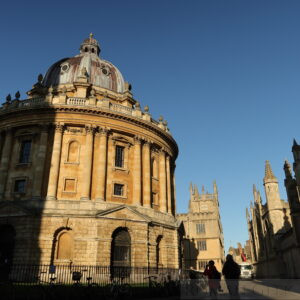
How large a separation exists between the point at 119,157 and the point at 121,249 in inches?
354

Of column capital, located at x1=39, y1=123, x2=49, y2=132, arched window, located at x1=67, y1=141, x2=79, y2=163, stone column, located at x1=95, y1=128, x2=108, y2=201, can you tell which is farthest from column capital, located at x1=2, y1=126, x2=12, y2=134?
stone column, located at x1=95, y1=128, x2=108, y2=201

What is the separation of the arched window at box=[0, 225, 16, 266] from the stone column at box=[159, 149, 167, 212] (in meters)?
14.4

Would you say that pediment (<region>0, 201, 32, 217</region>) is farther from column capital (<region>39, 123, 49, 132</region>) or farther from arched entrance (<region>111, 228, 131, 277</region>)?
arched entrance (<region>111, 228, 131, 277</region>)

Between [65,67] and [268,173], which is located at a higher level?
[65,67]

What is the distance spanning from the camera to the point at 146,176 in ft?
101

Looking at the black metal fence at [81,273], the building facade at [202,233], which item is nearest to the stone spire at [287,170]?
the black metal fence at [81,273]

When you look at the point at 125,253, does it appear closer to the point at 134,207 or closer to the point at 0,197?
the point at 134,207

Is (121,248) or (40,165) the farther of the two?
(40,165)

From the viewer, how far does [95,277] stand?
2289 cm

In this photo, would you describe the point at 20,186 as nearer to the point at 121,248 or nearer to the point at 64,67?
the point at 121,248

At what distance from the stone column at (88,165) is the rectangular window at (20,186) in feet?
18.4

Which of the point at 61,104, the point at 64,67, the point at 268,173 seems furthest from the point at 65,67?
the point at 268,173

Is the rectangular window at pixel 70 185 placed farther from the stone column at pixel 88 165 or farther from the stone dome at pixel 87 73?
the stone dome at pixel 87 73

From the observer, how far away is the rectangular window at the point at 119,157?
99.4 ft
